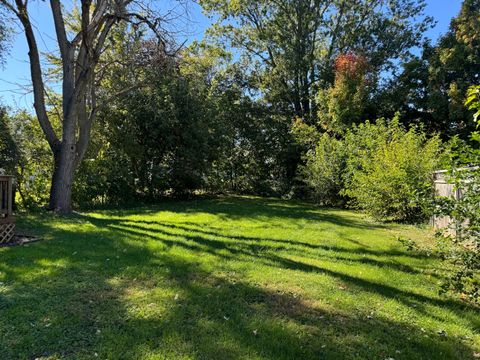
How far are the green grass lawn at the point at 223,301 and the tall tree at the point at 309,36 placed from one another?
14.7 metres

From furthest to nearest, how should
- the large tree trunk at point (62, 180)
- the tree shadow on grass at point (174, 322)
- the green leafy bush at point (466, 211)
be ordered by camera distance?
the large tree trunk at point (62, 180)
the green leafy bush at point (466, 211)
the tree shadow on grass at point (174, 322)

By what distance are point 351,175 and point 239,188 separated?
9.29m

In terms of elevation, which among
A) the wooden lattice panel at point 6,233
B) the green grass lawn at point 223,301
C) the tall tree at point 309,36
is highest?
the tall tree at point 309,36

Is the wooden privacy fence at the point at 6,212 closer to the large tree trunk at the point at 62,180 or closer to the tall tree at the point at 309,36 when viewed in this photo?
the large tree trunk at the point at 62,180

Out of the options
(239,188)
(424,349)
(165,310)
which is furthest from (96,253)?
(239,188)

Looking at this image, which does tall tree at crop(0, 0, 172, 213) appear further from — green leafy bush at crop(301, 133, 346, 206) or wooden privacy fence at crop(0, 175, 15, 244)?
green leafy bush at crop(301, 133, 346, 206)

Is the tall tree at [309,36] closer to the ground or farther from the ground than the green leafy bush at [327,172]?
farther from the ground

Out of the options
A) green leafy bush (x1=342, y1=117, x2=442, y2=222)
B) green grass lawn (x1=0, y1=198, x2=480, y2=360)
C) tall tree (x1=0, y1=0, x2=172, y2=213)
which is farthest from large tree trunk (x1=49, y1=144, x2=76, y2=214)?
green leafy bush (x1=342, y1=117, x2=442, y2=222)

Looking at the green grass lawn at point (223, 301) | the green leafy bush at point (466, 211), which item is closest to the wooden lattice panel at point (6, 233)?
the green grass lawn at point (223, 301)

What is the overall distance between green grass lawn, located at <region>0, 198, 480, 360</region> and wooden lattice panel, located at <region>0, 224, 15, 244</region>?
1.88 ft

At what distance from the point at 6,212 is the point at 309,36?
18.2 metres

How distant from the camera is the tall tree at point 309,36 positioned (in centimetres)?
1925

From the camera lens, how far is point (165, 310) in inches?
132

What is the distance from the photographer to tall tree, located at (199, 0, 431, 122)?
19.2 meters
